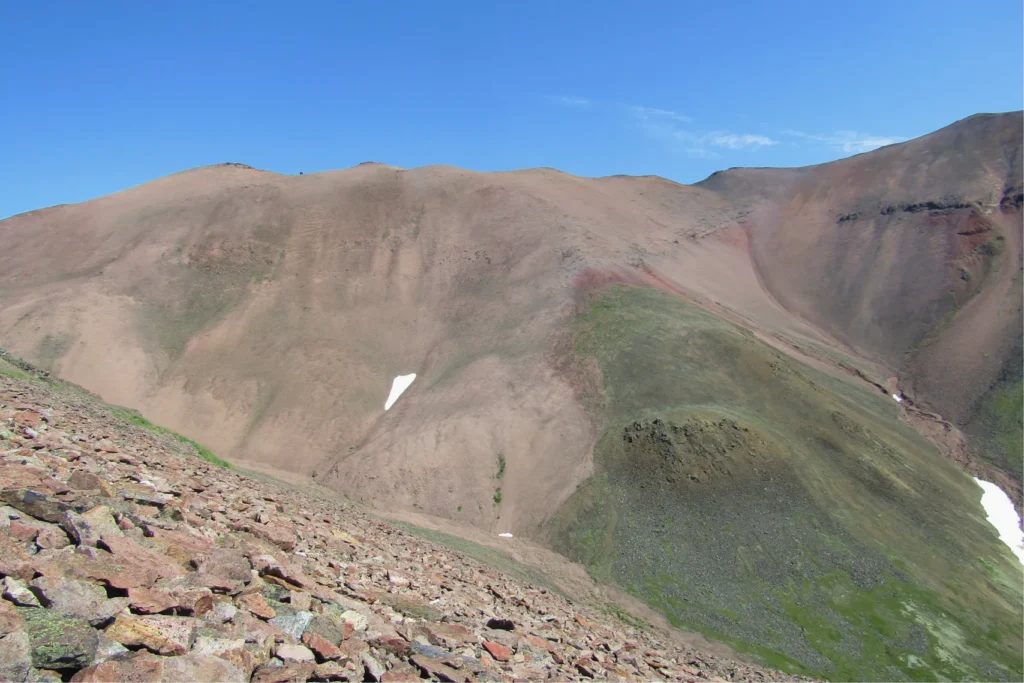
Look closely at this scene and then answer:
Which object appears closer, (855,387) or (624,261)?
(855,387)

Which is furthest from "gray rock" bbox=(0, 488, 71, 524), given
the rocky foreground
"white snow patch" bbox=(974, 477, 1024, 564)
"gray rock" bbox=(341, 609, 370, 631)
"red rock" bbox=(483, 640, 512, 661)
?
"white snow patch" bbox=(974, 477, 1024, 564)

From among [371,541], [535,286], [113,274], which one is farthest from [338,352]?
[371,541]

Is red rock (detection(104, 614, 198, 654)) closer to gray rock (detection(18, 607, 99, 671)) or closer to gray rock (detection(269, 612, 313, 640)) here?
gray rock (detection(18, 607, 99, 671))

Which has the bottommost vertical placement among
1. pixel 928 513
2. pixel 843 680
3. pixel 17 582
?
pixel 843 680

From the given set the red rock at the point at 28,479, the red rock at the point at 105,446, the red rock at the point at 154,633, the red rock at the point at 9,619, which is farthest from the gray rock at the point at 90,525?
the red rock at the point at 105,446

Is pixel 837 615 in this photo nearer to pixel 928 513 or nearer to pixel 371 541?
pixel 928 513
